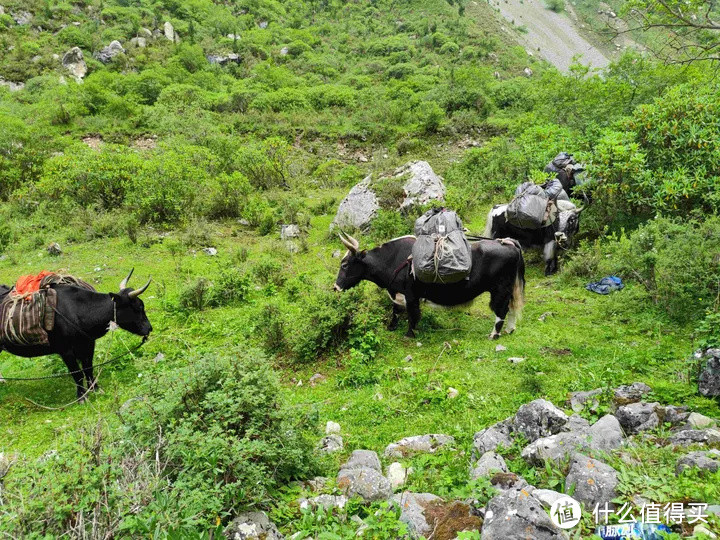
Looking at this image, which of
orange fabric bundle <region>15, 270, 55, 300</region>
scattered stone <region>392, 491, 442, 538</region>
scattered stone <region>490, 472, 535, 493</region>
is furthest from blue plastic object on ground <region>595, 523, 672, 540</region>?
orange fabric bundle <region>15, 270, 55, 300</region>

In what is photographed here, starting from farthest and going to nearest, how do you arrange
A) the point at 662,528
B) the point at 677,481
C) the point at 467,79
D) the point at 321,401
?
the point at 467,79
the point at 321,401
the point at 677,481
the point at 662,528

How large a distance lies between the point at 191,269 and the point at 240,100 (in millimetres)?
19594

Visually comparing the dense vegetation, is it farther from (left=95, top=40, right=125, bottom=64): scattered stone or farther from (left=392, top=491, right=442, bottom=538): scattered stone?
(left=95, top=40, right=125, bottom=64): scattered stone

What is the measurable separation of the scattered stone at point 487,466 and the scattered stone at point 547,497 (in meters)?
0.45

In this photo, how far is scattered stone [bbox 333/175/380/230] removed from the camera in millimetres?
10948

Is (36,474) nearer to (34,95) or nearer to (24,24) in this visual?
(34,95)

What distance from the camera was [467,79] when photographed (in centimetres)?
2492

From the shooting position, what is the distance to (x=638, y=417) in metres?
3.51

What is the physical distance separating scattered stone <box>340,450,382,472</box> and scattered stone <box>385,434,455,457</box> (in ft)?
0.79

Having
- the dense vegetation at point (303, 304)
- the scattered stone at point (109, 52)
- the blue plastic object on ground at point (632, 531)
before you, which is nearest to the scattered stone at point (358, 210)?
the dense vegetation at point (303, 304)

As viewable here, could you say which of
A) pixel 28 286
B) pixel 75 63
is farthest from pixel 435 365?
pixel 75 63

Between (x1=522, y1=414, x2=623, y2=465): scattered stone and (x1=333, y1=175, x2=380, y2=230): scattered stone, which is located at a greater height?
(x1=522, y1=414, x2=623, y2=465): scattered stone

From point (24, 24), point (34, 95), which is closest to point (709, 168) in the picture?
point (34, 95)

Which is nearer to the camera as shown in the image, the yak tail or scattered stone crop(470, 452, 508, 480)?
scattered stone crop(470, 452, 508, 480)
